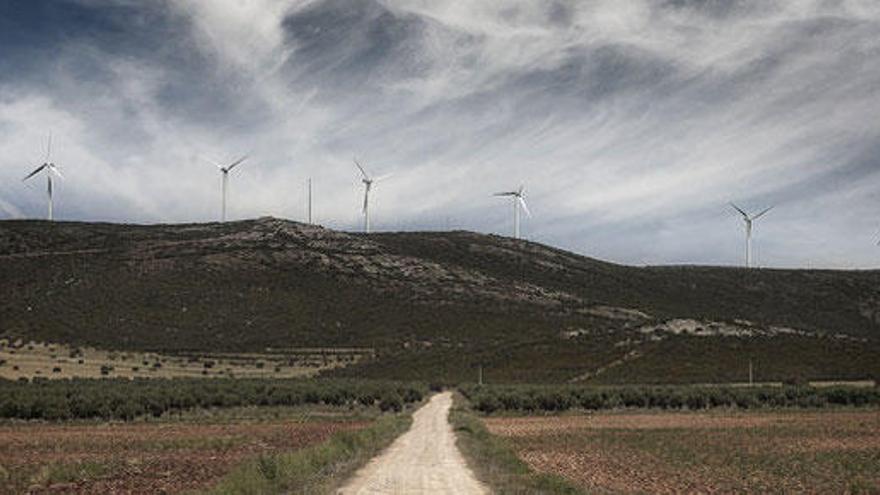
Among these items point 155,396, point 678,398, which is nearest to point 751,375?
point 678,398

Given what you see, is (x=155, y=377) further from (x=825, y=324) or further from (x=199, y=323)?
(x=825, y=324)

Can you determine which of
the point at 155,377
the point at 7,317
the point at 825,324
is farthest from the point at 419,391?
the point at 825,324

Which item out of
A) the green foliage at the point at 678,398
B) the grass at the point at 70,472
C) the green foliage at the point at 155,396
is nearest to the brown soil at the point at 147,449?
the grass at the point at 70,472

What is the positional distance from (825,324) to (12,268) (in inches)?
5432

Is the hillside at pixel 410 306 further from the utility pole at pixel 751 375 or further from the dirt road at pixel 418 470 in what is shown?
the dirt road at pixel 418 470

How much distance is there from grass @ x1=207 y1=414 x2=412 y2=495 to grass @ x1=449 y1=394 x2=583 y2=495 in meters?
3.99

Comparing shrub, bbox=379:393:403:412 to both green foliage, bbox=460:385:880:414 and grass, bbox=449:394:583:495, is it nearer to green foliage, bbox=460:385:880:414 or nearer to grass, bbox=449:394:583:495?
green foliage, bbox=460:385:880:414

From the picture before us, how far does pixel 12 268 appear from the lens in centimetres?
14162

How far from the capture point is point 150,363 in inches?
4136

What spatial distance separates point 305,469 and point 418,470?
14.0 feet

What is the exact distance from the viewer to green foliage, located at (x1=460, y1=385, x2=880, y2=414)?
7525 centimetres

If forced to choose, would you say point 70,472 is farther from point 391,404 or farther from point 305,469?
point 391,404

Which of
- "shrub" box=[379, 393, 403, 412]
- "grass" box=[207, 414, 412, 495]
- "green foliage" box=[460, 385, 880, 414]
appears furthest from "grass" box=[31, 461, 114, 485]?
"green foliage" box=[460, 385, 880, 414]

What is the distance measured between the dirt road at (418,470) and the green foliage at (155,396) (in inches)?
936
